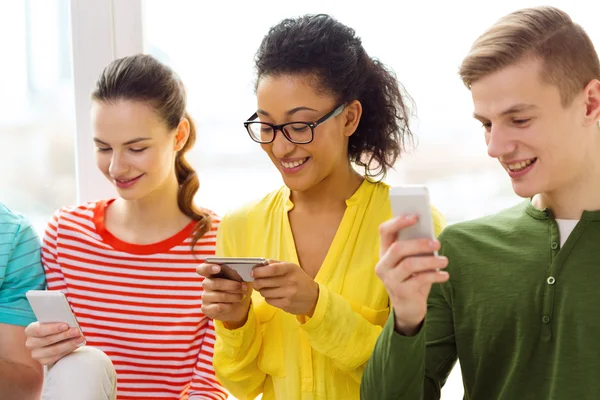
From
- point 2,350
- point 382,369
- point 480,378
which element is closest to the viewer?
point 382,369

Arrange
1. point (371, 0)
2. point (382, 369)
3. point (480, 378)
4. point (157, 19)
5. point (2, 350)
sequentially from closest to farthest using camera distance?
1. point (382, 369)
2. point (480, 378)
3. point (2, 350)
4. point (371, 0)
5. point (157, 19)

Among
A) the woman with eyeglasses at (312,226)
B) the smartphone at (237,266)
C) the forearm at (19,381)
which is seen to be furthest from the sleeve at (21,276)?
the smartphone at (237,266)

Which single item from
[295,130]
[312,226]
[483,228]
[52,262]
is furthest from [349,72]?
[52,262]

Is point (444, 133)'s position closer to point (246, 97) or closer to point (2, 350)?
point (246, 97)

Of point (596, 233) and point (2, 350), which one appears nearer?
point (596, 233)

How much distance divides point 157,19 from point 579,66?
156 centimetres

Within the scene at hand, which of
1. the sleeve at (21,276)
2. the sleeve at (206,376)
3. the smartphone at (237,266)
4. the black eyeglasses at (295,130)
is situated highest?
the black eyeglasses at (295,130)

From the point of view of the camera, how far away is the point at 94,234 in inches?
98.4

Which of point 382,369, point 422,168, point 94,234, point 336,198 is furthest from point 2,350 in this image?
point 422,168

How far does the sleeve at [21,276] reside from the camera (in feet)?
7.79

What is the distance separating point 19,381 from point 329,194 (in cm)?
103

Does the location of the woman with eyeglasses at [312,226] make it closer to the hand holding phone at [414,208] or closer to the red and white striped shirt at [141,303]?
the red and white striped shirt at [141,303]

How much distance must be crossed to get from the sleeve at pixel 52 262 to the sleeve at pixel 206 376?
0.46 metres

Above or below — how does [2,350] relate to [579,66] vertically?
below
